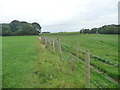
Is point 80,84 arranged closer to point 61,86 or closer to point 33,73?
point 61,86

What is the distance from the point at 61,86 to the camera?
4.41m

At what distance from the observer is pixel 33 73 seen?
595cm

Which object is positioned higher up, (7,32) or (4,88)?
(7,32)

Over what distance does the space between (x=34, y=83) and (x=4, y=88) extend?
3.46 ft

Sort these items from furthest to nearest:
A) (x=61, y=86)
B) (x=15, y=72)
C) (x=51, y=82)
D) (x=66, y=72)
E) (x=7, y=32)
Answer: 1. (x=7, y=32)
2. (x=15, y=72)
3. (x=66, y=72)
4. (x=51, y=82)
5. (x=61, y=86)

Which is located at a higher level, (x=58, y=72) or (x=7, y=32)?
(x=7, y=32)

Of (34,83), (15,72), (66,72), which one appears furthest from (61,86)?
(15,72)

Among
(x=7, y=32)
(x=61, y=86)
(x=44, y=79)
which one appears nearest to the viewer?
(x=61, y=86)

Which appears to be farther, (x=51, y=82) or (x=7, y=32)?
(x=7, y=32)

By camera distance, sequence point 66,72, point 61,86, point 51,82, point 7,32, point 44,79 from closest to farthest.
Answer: point 61,86 → point 51,82 → point 44,79 → point 66,72 → point 7,32

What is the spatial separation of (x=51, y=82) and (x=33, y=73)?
1.47 metres

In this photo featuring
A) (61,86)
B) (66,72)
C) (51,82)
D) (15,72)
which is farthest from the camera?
(15,72)

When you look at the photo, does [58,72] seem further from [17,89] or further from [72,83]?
[17,89]

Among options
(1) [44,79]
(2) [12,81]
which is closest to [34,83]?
(1) [44,79]
